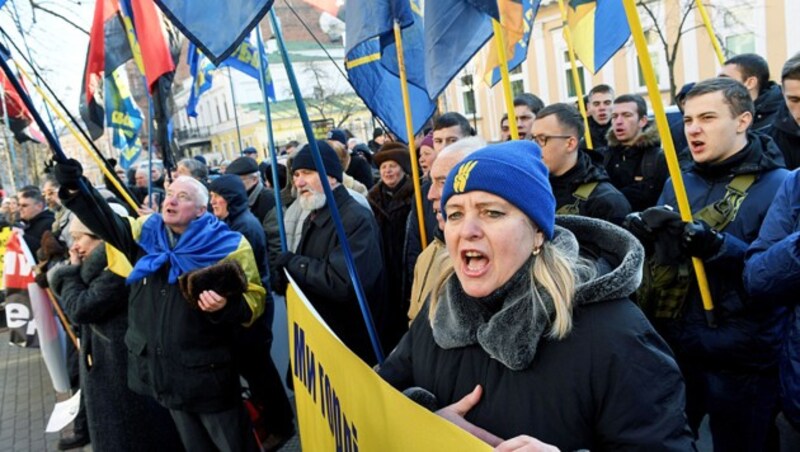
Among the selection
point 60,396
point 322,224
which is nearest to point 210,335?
point 322,224

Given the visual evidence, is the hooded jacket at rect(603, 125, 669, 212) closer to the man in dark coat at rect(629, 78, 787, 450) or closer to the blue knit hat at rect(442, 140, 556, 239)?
the man in dark coat at rect(629, 78, 787, 450)

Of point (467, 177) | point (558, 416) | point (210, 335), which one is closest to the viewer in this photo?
point (558, 416)

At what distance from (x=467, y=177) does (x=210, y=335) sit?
2186mm

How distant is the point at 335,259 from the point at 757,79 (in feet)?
9.97

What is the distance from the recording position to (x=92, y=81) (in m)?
5.65

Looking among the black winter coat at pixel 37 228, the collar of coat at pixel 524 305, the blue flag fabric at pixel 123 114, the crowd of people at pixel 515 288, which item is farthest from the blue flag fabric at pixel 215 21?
the black winter coat at pixel 37 228

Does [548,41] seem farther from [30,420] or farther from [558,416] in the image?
[558,416]

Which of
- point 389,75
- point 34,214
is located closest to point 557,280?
point 389,75

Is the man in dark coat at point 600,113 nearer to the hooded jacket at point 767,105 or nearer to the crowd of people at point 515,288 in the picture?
the crowd of people at point 515,288

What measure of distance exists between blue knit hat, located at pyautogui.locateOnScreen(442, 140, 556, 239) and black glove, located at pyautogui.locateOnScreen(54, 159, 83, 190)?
2220 millimetres

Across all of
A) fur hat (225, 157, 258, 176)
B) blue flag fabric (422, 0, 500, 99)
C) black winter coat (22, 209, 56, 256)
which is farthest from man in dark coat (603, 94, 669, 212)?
black winter coat (22, 209, 56, 256)

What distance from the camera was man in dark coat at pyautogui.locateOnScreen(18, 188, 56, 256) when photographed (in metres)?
6.90

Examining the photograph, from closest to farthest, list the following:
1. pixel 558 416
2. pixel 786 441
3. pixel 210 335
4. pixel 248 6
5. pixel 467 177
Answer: pixel 558 416 < pixel 467 177 < pixel 248 6 < pixel 786 441 < pixel 210 335

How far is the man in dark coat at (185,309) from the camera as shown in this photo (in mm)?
3129
